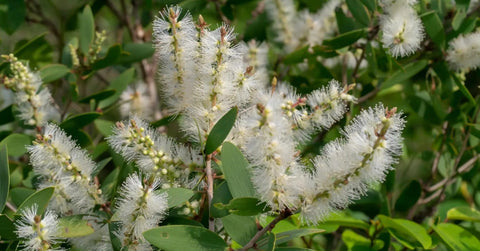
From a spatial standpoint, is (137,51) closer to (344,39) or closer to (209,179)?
(344,39)

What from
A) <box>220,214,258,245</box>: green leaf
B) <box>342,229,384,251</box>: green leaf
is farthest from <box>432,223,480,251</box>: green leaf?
<box>220,214,258,245</box>: green leaf

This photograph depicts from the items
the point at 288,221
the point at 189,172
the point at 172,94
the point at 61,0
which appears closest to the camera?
the point at 189,172

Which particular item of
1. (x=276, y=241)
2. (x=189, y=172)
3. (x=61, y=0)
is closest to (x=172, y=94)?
(x=189, y=172)

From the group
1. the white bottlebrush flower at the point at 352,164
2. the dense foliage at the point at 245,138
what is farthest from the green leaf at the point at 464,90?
the white bottlebrush flower at the point at 352,164

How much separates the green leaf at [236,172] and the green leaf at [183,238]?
0.15 metres

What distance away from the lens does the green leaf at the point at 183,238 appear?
1550mm

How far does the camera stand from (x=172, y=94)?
1.90 meters

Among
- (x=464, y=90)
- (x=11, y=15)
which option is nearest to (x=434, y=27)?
(x=464, y=90)

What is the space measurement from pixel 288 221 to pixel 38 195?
1.00 meters

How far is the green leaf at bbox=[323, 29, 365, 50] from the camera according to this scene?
92.7 inches

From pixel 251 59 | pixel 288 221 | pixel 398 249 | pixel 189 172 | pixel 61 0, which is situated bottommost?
pixel 398 249

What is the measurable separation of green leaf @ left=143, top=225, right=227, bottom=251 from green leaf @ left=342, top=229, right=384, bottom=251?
0.89 metres

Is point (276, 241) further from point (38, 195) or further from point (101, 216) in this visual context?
point (38, 195)

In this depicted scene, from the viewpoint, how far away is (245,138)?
1.73m
